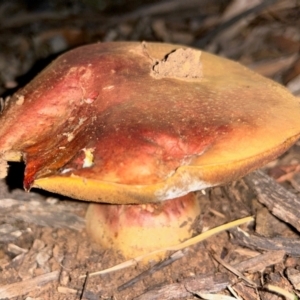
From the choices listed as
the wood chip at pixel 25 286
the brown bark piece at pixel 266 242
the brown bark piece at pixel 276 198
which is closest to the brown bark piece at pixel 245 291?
the brown bark piece at pixel 266 242

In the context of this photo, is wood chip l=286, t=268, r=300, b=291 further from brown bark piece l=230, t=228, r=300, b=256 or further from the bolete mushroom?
the bolete mushroom

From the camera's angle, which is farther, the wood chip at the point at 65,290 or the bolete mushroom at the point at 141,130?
the wood chip at the point at 65,290

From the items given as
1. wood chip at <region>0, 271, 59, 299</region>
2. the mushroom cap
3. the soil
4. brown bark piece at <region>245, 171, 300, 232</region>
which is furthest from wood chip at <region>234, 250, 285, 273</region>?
wood chip at <region>0, 271, 59, 299</region>

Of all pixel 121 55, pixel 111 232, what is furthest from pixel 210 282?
pixel 121 55

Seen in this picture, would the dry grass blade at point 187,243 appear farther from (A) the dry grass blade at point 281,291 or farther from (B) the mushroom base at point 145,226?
(A) the dry grass blade at point 281,291

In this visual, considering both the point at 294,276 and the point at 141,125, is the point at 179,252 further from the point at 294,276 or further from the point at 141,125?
the point at 141,125

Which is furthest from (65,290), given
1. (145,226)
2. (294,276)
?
(294,276)

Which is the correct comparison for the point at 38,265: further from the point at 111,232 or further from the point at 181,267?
the point at 181,267
